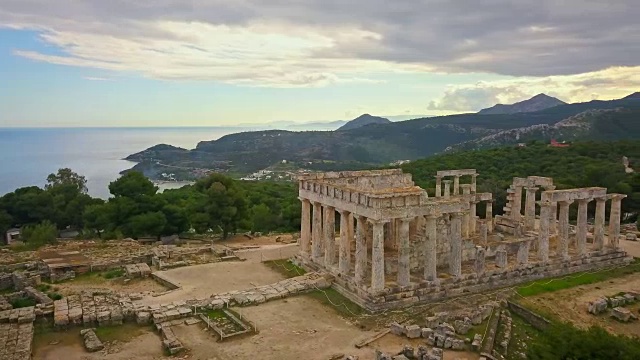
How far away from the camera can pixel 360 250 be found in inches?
1014

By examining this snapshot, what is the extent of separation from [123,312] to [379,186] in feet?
54.3

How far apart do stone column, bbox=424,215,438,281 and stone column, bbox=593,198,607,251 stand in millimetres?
12504

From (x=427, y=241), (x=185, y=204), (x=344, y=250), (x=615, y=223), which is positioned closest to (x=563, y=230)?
(x=615, y=223)

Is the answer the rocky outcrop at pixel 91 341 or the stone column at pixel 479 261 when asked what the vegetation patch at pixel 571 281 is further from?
the rocky outcrop at pixel 91 341

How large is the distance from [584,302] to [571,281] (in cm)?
300

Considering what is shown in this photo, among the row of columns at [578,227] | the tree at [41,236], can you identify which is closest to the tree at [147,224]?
the tree at [41,236]

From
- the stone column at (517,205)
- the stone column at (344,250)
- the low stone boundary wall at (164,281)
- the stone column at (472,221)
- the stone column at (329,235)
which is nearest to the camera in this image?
the stone column at (344,250)

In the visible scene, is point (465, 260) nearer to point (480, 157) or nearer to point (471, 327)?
point (471, 327)

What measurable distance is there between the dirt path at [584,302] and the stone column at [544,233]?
2.53m

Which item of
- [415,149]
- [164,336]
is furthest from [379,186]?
[415,149]

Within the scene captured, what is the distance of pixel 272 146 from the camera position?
160m

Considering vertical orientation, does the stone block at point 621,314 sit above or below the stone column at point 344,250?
below

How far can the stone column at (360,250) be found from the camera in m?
25.6

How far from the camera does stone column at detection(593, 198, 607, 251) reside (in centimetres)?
3106
